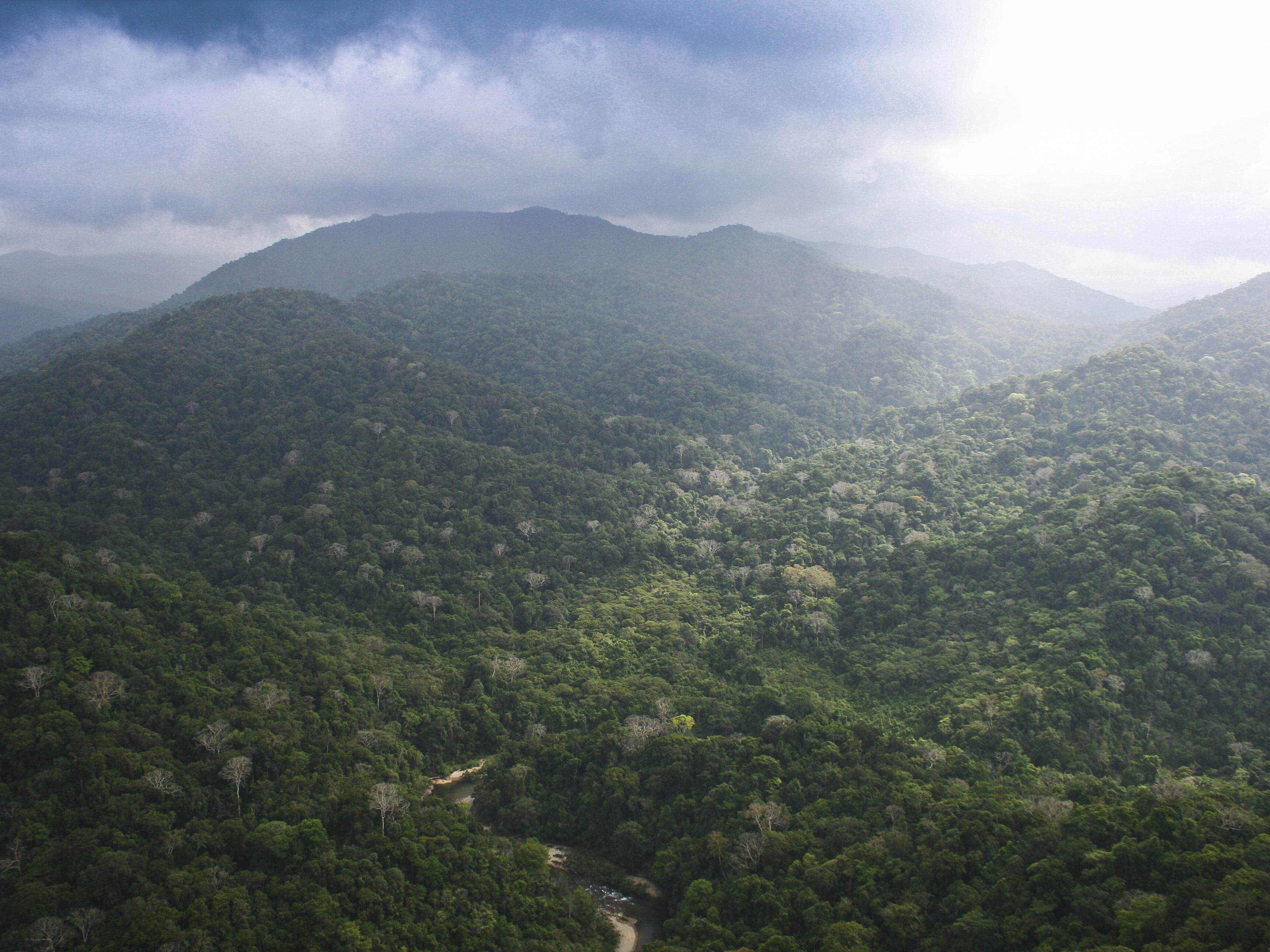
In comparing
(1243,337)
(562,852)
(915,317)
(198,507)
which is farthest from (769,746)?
(915,317)

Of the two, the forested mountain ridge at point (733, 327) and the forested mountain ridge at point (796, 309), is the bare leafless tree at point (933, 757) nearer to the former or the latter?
the forested mountain ridge at point (733, 327)

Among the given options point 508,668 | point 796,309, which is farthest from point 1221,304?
point 508,668

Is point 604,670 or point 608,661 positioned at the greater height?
point 608,661

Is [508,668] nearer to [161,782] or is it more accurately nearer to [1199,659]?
[161,782]

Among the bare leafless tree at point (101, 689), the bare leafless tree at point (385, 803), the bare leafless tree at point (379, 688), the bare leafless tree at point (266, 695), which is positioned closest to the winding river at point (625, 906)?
the bare leafless tree at point (385, 803)

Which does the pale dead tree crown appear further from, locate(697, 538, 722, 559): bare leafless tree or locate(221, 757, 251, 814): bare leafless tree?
locate(221, 757, 251, 814): bare leafless tree

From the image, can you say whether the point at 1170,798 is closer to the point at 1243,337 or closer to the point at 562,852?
the point at 562,852

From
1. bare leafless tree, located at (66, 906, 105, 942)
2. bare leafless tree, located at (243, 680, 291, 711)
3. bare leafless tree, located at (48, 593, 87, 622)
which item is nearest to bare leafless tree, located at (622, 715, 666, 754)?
bare leafless tree, located at (243, 680, 291, 711)

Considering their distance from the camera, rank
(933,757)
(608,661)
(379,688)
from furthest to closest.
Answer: (608,661)
(379,688)
(933,757)
